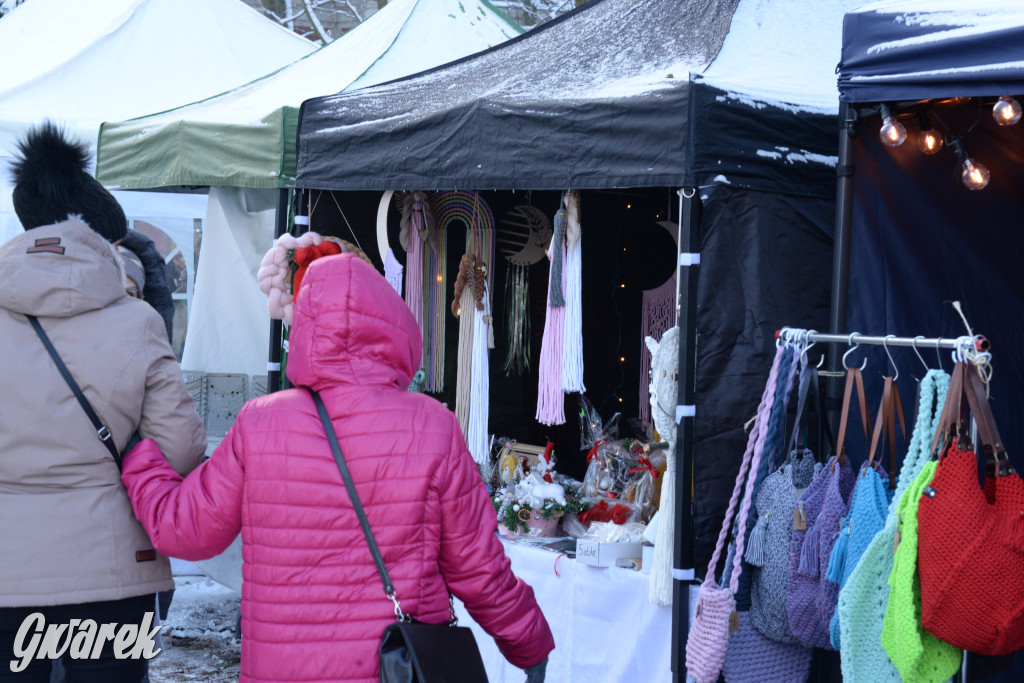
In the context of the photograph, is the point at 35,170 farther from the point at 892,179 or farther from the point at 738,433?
the point at 892,179

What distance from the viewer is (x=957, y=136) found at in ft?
11.0

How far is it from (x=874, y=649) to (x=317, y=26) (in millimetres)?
15730

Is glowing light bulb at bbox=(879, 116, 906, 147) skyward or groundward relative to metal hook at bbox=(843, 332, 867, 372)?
skyward

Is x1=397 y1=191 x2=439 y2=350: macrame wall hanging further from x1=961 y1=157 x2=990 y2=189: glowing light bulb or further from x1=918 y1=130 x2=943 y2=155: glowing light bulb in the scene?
x1=961 y1=157 x2=990 y2=189: glowing light bulb

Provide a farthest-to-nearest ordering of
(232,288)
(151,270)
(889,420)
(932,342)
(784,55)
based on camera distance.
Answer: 1. (232,288)
2. (151,270)
3. (784,55)
4. (889,420)
5. (932,342)

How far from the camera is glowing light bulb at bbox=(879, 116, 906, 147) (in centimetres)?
277

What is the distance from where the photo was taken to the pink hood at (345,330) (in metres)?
2.01

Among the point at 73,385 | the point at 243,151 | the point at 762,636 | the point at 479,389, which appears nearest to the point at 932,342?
the point at 762,636

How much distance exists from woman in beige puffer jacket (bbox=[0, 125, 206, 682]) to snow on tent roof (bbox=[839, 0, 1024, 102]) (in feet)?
5.97

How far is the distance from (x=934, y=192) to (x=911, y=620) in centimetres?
144

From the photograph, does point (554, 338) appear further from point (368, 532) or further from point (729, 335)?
point (368, 532)

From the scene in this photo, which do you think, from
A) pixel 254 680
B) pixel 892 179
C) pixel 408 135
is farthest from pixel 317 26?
pixel 254 680

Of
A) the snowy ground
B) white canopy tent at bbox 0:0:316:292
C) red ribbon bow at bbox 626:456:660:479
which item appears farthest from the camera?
white canopy tent at bbox 0:0:316:292

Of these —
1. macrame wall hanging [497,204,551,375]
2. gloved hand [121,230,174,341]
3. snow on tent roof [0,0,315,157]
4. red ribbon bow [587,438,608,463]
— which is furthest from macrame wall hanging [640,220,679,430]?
snow on tent roof [0,0,315,157]
